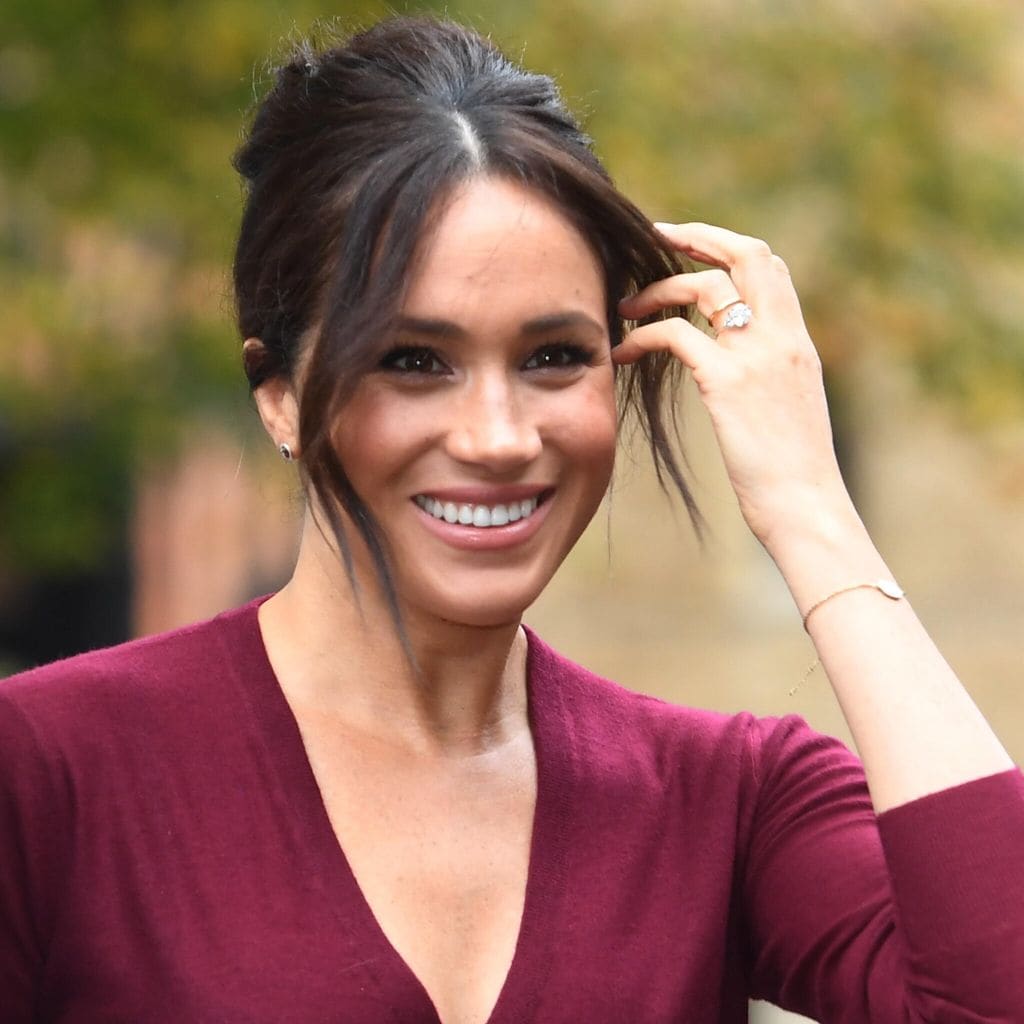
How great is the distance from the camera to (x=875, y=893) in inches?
95.7

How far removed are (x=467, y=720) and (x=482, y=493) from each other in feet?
1.00

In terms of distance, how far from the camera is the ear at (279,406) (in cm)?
248

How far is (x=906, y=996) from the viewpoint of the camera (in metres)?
2.35

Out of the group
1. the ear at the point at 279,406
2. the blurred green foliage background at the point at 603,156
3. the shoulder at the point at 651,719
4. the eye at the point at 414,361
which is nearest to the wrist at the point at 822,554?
the shoulder at the point at 651,719

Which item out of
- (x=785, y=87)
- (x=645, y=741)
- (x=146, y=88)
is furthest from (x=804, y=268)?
(x=645, y=741)

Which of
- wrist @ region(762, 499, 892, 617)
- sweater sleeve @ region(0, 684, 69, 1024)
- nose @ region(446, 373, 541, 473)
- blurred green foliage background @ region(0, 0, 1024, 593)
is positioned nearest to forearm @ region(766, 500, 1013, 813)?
wrist @ region(762, 499, 892, 617)

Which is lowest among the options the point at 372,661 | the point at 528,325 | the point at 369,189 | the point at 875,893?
the point at 875,893

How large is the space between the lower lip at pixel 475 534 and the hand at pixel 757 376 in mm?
240

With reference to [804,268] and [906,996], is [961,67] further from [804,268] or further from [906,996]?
[906,996]

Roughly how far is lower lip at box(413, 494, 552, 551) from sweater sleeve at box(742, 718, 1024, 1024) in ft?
1.38

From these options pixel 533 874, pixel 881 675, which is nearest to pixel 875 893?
pixel 881 675

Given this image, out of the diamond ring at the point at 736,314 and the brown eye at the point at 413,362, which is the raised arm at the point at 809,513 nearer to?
the diamond ring at the point at 736,314

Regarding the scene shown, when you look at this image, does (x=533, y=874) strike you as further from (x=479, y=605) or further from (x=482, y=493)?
(x=482, y=493)

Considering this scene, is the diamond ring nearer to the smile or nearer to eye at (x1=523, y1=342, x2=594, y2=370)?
eye at (x1=523, y1=342, x2=594, y2=370)
